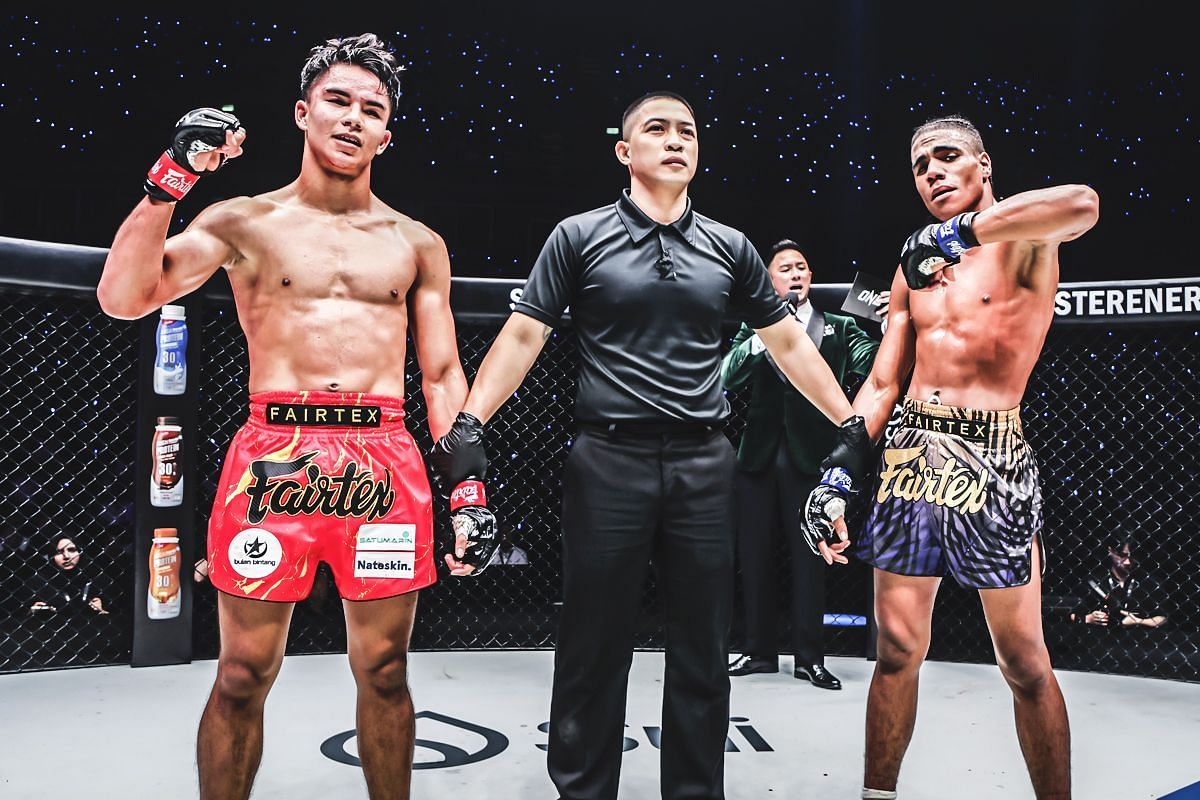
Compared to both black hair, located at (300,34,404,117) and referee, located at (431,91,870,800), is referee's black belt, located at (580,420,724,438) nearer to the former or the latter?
referee, located at (431,91,870,800)

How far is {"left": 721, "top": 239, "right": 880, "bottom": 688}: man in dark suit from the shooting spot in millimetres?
3215

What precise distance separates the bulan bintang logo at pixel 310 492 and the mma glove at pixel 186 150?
1.66ft

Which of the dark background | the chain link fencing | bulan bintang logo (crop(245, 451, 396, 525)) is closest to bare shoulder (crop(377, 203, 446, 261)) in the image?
bulan bintang logo (crop(245, 451, 396, 525))

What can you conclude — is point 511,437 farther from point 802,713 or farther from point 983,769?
point 983,769

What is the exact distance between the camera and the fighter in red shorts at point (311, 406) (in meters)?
1.60

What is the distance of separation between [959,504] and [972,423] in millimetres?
182

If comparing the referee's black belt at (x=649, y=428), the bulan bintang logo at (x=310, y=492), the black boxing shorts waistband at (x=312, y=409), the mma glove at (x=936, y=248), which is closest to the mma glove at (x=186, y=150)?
the black boxing shorts waistband at (x=312, y=409)

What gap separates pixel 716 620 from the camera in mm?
1788

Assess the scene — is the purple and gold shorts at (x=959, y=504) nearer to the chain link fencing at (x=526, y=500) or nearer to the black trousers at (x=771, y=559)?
the black trousers at (x=771, y=559)

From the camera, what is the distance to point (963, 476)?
1896 millimetres

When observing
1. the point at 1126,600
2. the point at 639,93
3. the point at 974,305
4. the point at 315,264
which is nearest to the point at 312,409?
the point at 315,264

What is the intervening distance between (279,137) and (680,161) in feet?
12.8

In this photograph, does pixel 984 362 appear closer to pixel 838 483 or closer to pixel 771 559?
pixel 838 483

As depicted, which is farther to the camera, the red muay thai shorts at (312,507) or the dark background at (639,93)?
the dark background at (639,93)
